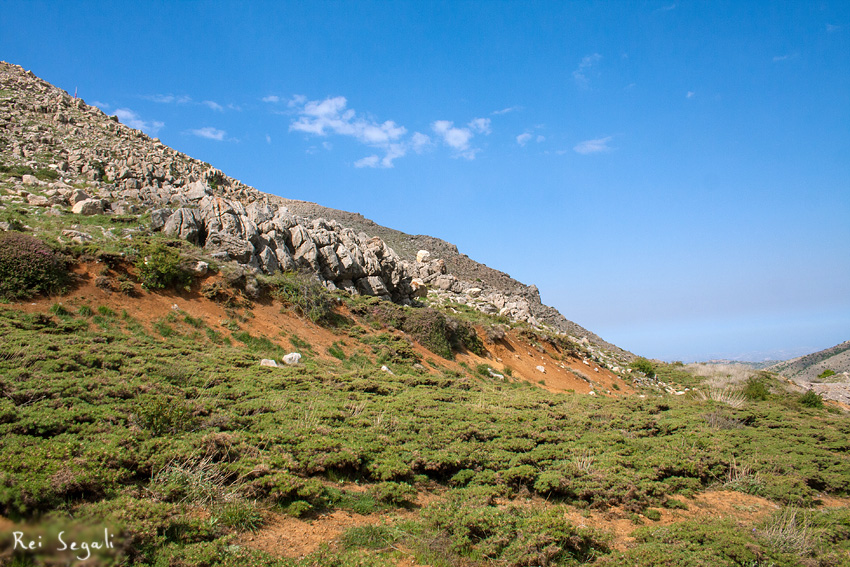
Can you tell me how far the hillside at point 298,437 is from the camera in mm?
5363

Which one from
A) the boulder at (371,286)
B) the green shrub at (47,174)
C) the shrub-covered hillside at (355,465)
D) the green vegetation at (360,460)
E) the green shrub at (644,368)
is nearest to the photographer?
the shrub-covered hillside at (355,465)

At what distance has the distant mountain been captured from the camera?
42.6 m

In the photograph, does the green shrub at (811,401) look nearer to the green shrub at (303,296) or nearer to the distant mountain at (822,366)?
the distant mountain at (822,366)

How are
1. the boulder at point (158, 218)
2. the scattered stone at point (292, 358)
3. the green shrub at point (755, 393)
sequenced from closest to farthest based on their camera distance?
the scattered stone at point (292, 358), the boulder at point (158, 218), the green shrub at point (755, 393)

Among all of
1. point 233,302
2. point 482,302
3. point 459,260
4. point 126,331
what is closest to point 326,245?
point 233,302

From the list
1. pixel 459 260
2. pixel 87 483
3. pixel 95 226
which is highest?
pixel 459 260

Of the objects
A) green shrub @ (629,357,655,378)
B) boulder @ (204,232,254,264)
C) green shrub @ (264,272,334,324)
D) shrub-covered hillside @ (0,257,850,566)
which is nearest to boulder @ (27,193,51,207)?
boulder @ (204,232,254,264)

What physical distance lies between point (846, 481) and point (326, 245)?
23.7 meters

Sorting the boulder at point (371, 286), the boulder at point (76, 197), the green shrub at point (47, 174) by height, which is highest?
the green shrub at point (47, 174)

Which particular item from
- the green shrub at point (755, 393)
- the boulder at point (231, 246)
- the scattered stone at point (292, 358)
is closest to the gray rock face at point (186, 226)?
the boulder at point (231, 246)

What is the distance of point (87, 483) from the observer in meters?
5.10

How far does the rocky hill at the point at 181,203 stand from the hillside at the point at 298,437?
281 mm

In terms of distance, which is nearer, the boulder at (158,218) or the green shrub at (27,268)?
the green shrub at (27,268)

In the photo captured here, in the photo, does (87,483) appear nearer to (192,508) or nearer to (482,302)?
(192,508)
